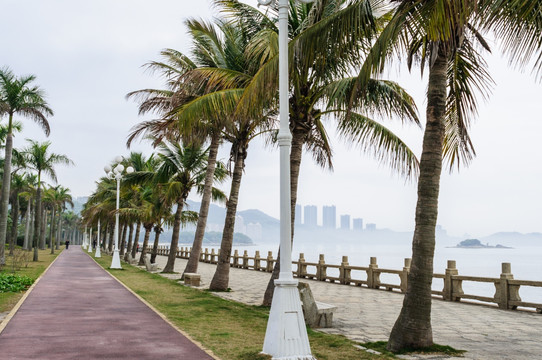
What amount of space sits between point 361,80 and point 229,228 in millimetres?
10361

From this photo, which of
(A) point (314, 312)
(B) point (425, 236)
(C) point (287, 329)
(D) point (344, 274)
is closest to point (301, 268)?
(D) point (344, 274)

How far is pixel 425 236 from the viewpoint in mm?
8148

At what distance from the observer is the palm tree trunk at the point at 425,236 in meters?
8.07

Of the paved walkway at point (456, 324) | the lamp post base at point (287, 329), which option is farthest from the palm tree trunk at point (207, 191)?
the lamp post base at point (287, 329)

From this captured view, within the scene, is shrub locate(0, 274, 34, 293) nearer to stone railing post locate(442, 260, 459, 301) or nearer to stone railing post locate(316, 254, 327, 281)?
stone railing post locate(316, 254, 327, 281)

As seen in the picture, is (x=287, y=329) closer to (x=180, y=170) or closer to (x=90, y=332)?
(x=90, y=332)

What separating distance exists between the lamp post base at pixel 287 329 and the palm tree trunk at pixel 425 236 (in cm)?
194

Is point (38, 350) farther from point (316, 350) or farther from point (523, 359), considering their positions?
point (523, 359)

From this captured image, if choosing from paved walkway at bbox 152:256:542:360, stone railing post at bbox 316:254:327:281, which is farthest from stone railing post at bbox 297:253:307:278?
paved walkway at bbox 152:256:542:360

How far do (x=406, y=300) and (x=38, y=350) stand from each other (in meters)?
5.72

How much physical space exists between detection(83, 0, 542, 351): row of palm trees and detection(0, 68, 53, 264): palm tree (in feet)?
41.7

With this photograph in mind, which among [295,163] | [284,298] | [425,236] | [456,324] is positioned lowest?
[456,324]

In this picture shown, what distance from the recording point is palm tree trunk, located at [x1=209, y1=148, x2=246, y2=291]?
17.8m

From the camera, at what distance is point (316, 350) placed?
26.8 feet
